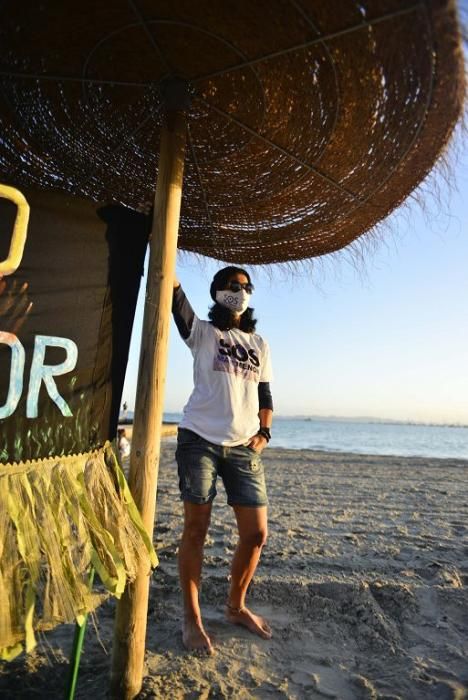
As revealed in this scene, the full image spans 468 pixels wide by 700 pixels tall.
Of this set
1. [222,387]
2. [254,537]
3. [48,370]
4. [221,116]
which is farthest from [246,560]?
[221,116]

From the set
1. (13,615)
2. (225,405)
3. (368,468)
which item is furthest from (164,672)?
(368,468)

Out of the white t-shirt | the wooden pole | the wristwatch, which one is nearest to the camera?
the wooden pole

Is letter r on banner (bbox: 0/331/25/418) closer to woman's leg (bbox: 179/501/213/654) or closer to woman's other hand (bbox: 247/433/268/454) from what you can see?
woman's leg (bbox: 179/501/213/654)

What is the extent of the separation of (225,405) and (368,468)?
32.7 feet

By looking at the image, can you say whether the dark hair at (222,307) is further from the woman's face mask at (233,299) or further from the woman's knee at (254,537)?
the woman's knee at (254,537)

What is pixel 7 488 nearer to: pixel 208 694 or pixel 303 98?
pixel 208 694

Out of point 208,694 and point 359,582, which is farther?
point 359,582

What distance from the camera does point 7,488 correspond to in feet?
4.97

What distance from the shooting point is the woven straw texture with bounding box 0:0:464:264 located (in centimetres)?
168

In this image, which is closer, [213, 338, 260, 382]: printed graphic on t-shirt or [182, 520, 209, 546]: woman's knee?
[182, 520, 209, 546]: woman's knee

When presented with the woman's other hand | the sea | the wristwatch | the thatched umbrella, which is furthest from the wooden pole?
the sea

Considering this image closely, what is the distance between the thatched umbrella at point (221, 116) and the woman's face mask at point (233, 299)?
49 cm

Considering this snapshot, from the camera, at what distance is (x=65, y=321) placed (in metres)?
1.76

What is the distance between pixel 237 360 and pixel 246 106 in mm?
1238
